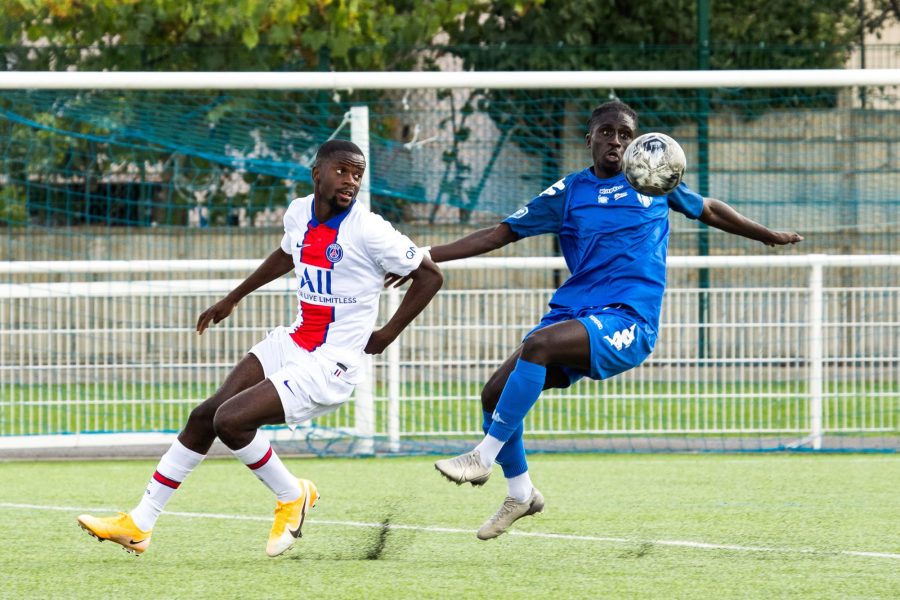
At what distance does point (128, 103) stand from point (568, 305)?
20.1 feet

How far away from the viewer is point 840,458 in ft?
32.0

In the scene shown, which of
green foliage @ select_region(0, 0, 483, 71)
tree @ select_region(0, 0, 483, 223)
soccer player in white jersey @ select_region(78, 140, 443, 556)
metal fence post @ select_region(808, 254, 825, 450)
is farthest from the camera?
green foliage @ select_region(0, 0, 483, 71)

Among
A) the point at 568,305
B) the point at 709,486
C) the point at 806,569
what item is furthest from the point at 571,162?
the point at 806,569

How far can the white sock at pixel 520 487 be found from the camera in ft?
20.6

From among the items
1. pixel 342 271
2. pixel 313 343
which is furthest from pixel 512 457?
pixel 342 271

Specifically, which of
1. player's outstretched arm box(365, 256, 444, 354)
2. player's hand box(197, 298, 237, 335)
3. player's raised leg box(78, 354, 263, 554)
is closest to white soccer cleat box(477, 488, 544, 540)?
player's outstretched arm box(365, 256, 444, 354)

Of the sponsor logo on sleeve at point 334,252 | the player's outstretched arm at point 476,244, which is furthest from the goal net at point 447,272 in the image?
the sponsor logo on sleeve at point 334,252

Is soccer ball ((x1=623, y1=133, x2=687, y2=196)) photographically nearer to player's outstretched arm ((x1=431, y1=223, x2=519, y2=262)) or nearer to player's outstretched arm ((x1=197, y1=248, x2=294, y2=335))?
player's outstretched arm ((x1=431, y1=223, x2=519, y2=262))

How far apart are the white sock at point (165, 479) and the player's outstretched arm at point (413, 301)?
2.91ft

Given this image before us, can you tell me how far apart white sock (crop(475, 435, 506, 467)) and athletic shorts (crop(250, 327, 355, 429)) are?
0.63 meters

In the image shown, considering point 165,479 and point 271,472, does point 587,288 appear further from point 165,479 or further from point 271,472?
point 165,479

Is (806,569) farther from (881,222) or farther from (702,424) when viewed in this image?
(881,222)

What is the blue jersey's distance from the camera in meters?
6.16

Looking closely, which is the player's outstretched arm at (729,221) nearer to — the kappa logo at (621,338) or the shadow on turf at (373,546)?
the kappa logo at (621,338)
